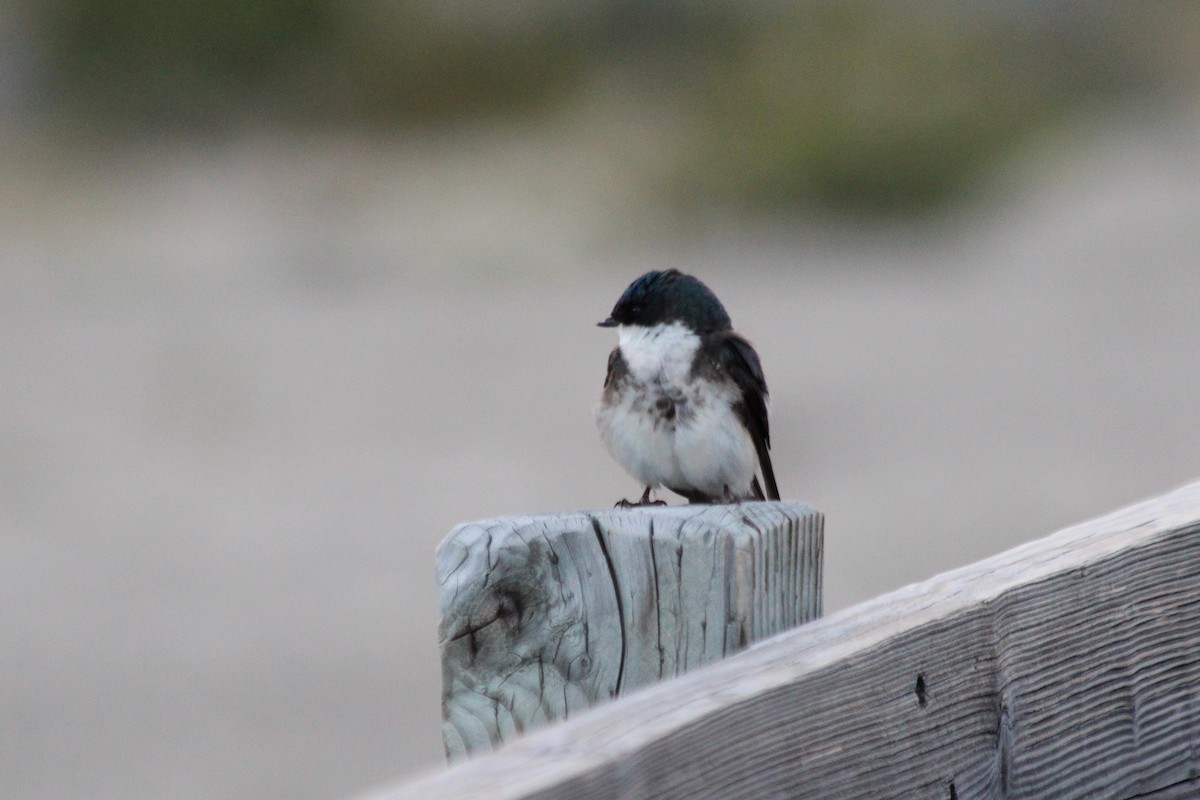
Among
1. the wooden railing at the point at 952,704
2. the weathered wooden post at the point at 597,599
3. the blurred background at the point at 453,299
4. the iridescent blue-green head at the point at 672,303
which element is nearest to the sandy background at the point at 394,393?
the blurred background at the point at 453,299

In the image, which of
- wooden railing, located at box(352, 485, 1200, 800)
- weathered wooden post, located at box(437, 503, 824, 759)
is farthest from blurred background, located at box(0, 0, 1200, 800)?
wooden railing, located at box(352, 485, 1200, 800)

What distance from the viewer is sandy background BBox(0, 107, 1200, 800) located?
7.10 meters

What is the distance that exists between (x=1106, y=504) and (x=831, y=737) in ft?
25.6


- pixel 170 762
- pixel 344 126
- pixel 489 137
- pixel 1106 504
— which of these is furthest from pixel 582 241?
pixel 170 762

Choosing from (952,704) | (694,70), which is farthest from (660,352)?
(694,70)

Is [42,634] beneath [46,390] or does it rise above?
beneath

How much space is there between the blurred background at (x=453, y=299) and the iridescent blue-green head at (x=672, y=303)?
260cm

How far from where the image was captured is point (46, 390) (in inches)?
464

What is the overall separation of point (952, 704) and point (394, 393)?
10.2 metres

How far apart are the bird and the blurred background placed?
246 cm

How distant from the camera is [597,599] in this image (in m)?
1.68

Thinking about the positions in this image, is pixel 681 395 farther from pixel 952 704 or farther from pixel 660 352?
pixel 952 704

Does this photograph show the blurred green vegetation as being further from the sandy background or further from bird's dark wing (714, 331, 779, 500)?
bird's dark wing (714, 331, 779, 500)

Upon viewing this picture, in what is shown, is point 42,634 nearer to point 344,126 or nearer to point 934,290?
point 934,290
